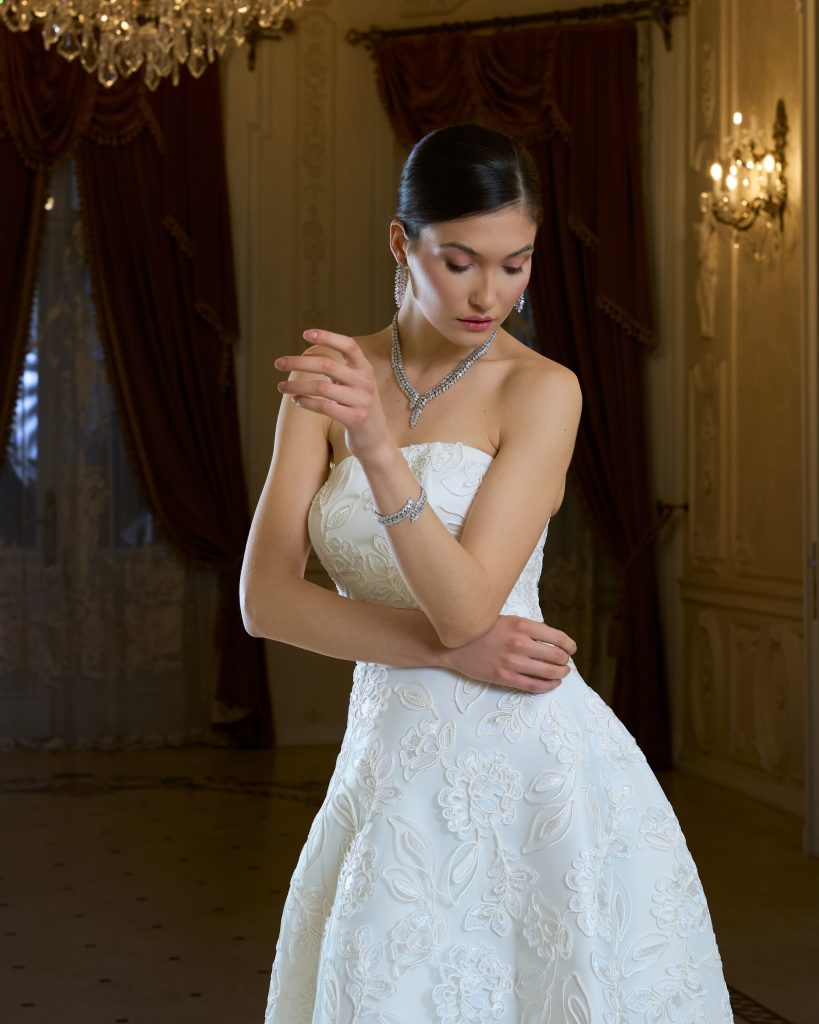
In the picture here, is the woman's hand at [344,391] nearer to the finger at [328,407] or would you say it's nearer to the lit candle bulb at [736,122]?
the finger at [328,407]

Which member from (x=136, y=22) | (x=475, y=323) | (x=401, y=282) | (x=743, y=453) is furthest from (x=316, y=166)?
(x=475, y=323)

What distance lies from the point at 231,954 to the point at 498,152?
115 inches

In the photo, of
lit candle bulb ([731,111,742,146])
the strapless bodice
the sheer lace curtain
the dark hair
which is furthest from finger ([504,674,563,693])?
the sheer lace curtain

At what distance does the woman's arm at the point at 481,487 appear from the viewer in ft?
4.44

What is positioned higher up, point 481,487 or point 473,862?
point 481,487

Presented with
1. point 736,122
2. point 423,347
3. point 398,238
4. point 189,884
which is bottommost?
point 189,884

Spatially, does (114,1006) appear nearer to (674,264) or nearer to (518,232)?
(518,232)

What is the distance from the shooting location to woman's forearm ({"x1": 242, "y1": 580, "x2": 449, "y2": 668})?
5.32 ft

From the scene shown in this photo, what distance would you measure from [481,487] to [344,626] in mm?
235

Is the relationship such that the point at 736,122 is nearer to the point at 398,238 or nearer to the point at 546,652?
the point at 398,238

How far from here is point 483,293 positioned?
158cm

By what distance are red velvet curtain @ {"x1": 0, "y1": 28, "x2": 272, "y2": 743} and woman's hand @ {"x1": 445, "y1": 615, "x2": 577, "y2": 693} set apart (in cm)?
533

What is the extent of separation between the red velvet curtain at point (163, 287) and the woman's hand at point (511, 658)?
210 inches

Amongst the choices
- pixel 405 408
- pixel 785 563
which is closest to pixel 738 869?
pixel 785 563
